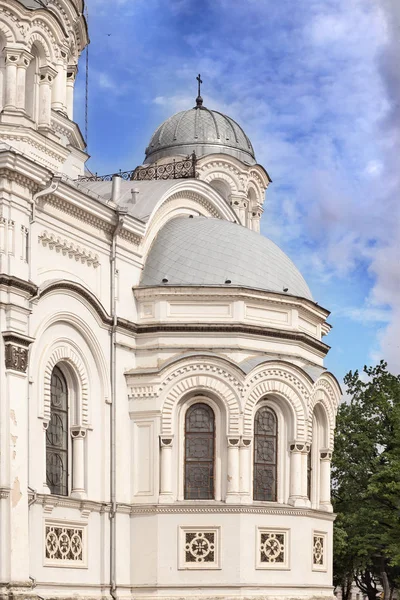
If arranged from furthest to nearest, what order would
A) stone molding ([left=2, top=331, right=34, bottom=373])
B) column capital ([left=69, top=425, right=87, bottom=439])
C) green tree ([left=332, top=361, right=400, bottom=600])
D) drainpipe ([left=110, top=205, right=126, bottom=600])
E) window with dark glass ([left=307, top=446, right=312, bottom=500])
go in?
1. green tree ([left=332, top=361, right=400, bottom=600])
2. window with dark glass ([left=307, top=446, right=312, bottom=500])
3. drainpipe ([left=110, top=205, right=126, bottom=600])
4. column capital ([left=69, top=425, right=87, bottom=439])
5. stone molding ([left=2, top=331, right=34, bottom=373])

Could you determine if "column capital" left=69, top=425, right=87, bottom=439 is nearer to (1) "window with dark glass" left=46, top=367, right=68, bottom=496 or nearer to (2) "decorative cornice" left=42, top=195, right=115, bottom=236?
(1) "window with dark glass" left=46, top=367, right=68, bottom=496

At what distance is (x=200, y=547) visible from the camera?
29.2 meters

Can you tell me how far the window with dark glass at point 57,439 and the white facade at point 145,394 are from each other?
44mm

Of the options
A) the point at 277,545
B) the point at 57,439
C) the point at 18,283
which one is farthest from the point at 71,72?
the point at 277,545

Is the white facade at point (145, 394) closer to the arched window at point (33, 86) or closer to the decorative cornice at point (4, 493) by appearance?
the arched window at point (33, 86)

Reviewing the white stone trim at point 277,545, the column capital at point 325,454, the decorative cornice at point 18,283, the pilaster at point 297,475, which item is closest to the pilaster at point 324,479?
the column capital at point 325,454

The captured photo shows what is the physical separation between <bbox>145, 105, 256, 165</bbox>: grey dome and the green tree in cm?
900

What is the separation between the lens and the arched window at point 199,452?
97.5 ft

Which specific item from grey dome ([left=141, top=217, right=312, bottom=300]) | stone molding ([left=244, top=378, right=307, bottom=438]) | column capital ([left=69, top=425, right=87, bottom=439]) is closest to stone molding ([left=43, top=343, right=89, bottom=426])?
column capital ([left=69, top=425, right=87, bottom=439])

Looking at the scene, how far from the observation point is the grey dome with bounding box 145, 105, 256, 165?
146 ft

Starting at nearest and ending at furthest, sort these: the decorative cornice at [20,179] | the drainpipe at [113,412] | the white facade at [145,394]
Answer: the decorative cornice at [20,179], the white facade at [145,394], the drainpipe at [113,412]

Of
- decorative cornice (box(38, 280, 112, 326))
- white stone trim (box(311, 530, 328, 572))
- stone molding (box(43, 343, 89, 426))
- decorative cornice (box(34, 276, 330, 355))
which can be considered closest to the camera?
stone molding (box(43, 343, 89, 426))

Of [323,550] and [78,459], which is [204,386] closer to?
[78,459]

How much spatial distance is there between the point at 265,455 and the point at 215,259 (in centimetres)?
484
